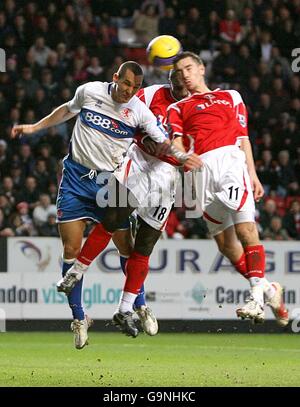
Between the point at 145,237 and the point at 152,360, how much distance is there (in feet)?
9.25

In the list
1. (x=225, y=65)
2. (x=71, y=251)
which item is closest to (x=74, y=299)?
(x=71, y=251)

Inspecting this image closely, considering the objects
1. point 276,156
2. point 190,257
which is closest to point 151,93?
point 190,257

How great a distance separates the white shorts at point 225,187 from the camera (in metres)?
9.95

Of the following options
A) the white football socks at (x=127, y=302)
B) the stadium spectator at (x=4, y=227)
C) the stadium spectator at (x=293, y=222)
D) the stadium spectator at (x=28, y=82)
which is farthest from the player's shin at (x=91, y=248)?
the stadium spectator at (x=28, y=82)

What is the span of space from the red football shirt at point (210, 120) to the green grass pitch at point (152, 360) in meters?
2.24

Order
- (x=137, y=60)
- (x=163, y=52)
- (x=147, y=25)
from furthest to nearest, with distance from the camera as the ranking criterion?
(x=147, y=25) < (x=137, y=60) < (x=163, y=52)

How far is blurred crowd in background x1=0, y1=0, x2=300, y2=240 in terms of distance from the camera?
60.2ft

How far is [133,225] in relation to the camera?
1116 centimetres

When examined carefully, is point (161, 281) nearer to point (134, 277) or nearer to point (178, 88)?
point (134, 277)

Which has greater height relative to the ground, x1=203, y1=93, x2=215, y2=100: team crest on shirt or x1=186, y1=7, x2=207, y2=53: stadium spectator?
x1=186, y1=7, x2=207, y2=53: stadium spectator

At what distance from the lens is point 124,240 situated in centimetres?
1120

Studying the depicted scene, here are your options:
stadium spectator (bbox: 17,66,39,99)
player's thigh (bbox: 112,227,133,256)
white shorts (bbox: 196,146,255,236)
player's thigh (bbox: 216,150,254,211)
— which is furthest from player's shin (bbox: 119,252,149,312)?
stadium spectator (bbox: 17,66,39,99)

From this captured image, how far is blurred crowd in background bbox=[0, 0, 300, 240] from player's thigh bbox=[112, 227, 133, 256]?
21.6 ft

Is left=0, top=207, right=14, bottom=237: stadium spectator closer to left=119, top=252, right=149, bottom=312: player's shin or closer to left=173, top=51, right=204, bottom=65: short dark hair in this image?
left=119, top=252, right=149, bottom=312: player's shin
